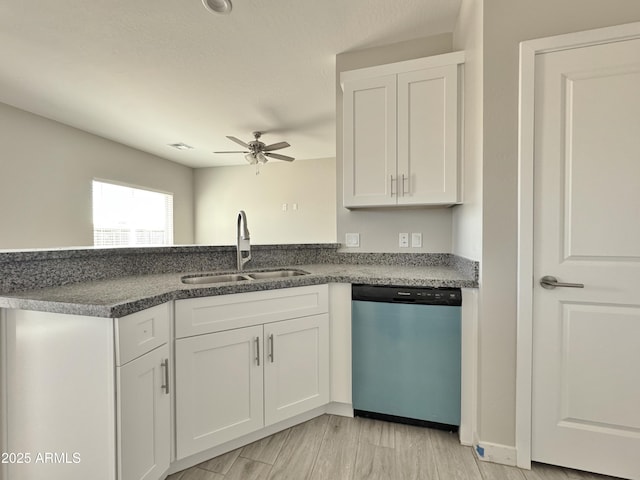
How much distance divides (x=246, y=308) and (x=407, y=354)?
922mm

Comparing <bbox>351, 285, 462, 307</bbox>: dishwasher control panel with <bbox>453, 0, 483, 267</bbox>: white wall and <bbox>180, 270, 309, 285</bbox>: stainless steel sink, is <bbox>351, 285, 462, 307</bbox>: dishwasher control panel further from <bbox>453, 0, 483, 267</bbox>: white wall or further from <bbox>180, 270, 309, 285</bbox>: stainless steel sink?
<bbox>180, 270, 309, 285</bbox>: stainless steel sink

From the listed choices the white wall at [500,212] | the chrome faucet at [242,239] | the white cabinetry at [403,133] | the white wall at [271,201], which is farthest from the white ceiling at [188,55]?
the white wall at [271,201]

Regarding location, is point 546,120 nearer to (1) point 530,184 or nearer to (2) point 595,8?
(1) point 530,184

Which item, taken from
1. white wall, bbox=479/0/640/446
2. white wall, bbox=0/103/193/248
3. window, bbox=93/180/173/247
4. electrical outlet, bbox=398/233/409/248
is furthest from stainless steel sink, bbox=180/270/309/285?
window, bbox=93/180/173/247

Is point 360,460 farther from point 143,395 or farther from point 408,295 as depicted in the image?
point 143,395

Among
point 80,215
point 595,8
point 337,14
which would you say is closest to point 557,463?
point 595,8

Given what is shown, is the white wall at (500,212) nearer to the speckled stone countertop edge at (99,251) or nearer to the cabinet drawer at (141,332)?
the speckled stone countertop edge at (99,251)

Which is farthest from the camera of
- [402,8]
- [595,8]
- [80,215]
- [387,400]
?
[80,215]

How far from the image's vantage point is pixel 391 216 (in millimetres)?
2232

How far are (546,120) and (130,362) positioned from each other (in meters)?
2.02

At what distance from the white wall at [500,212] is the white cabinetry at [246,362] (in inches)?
33.7

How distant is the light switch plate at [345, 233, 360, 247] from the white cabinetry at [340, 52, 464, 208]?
13.5 inches

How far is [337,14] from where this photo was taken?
1.89 meters

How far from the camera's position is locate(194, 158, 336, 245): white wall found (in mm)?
5797
